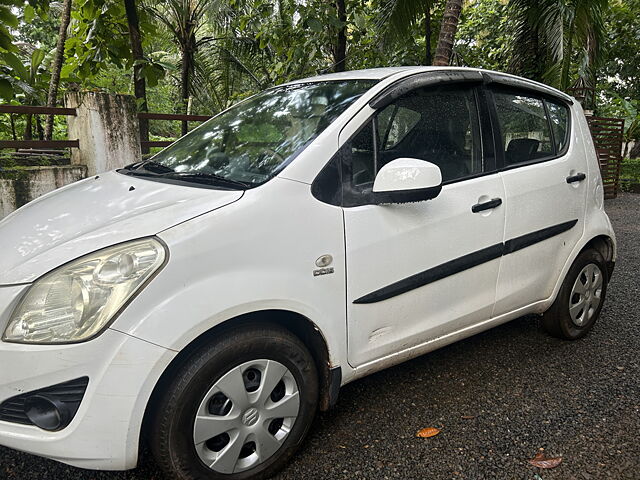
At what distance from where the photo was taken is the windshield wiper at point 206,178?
80.6 inches

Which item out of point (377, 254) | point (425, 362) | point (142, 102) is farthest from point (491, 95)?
point (142, 102)

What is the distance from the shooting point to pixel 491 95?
9.02 feet

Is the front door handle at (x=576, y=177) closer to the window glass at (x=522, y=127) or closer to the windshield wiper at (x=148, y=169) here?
the window glass at (x=522, y=127)

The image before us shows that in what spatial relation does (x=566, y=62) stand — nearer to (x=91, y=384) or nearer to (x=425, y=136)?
(x=425, y=136)

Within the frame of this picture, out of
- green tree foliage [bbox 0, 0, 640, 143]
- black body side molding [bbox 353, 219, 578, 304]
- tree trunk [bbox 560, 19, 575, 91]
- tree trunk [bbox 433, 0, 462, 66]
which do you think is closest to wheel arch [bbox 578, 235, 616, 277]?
black body side molding [bbox 353, 219, 578, 304]

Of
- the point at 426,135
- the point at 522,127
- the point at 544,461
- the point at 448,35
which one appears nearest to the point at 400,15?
the point at 448,35

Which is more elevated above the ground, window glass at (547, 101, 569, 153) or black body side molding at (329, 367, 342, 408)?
window glass at (547, 101, 569, 153)

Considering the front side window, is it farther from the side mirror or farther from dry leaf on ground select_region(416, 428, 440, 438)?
dry leaf on ground select_region(416, 428, 440, 438)

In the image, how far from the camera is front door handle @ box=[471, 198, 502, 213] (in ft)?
8.18

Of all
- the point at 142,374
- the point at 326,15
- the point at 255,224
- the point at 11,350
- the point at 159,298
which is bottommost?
the point at 142,374

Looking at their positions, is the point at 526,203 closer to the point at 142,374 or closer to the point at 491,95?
the point at 491,95

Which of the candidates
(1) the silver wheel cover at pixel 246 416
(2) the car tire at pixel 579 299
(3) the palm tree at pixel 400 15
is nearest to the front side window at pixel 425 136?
(1) the silver wheel cover at pixel 246 416

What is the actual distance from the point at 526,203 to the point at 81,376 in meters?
2.31

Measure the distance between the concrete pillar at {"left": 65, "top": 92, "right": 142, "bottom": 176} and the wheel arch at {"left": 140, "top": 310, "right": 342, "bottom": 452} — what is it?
3770 mm
